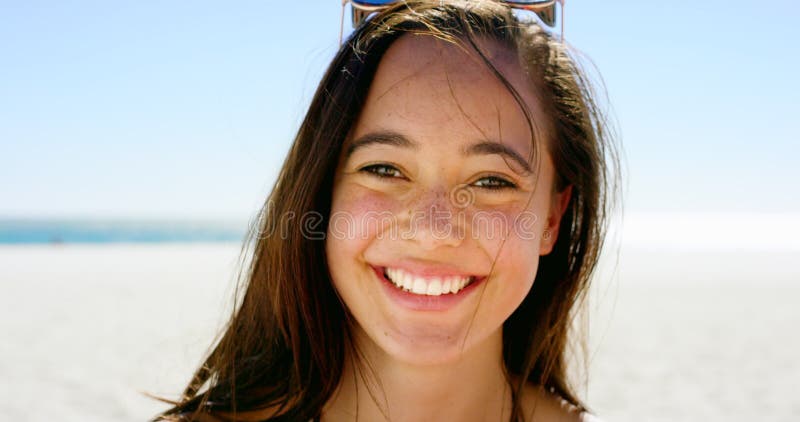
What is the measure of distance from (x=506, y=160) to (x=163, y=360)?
6.39m

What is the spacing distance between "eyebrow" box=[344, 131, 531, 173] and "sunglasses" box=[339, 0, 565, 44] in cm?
45

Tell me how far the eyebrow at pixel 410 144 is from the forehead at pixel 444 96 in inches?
0.9

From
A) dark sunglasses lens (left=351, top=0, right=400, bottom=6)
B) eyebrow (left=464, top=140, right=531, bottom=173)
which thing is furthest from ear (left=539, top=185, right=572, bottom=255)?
dark sunglasses lens (left=351, top=0, right=400, bottom=6)

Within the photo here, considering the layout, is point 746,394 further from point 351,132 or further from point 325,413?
point 351,132

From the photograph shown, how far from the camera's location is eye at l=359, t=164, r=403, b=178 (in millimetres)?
2084

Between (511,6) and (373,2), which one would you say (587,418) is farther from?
(373,2)

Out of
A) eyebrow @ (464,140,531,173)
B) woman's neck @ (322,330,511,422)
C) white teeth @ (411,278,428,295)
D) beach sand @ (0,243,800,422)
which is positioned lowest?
beach sand @ (0,243,800,422)

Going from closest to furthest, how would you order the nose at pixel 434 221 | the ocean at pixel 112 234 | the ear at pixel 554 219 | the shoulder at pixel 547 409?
the nose at pixel 434 221 < the ear at pixel 554 219 < the shoulder at pixel 547 409 < the ocean at pixel 112 234

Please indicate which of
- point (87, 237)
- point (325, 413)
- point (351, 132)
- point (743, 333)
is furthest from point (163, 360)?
point (87, 237)

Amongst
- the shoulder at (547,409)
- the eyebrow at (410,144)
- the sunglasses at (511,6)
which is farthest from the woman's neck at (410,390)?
the sunglasses at (511,6)

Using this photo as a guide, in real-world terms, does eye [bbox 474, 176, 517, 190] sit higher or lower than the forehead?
lower

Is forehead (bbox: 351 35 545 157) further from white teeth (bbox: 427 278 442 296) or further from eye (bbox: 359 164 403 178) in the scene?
white teeth (bbox: 427 278 442 296)

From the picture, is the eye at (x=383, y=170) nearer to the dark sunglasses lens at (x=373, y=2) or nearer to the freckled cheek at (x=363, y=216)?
the freckled cheek at (x=363, y=216)

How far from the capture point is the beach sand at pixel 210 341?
5.72m
